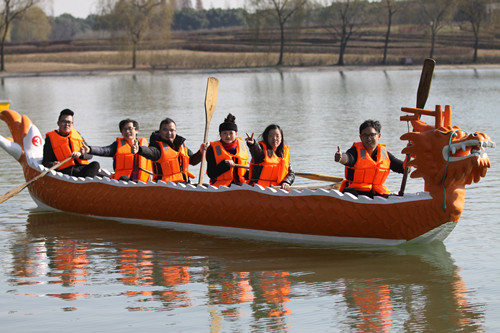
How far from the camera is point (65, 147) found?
37.9 ft

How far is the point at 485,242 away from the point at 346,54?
59416mm

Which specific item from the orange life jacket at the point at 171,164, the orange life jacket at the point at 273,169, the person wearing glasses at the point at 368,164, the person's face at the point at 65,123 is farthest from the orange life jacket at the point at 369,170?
the person's face at the point at 65,123

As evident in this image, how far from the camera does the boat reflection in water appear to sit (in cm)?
695

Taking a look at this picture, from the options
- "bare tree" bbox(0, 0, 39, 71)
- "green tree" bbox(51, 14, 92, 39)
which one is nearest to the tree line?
"bare tree" bbox(0, 0, 39, 71)

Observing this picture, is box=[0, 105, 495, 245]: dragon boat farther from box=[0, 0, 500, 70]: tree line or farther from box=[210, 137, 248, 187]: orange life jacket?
box=[0, 0, 500, 70]: tree line

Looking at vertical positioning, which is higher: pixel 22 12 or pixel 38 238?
pixel 22 12

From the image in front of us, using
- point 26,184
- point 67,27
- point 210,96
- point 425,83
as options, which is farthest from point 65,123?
point 67,27

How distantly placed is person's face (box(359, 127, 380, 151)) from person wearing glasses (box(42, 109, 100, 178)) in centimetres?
445

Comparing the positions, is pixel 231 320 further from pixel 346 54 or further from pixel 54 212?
pixel 346 54

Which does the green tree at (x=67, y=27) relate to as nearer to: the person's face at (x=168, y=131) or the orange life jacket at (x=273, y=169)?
the person's face at (x=168, y=131)

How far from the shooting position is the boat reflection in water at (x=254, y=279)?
6.95 meters

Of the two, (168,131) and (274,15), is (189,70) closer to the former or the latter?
(274,15)

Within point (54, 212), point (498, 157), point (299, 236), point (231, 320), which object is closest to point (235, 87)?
point (498, 157)

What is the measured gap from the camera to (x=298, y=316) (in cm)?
690
